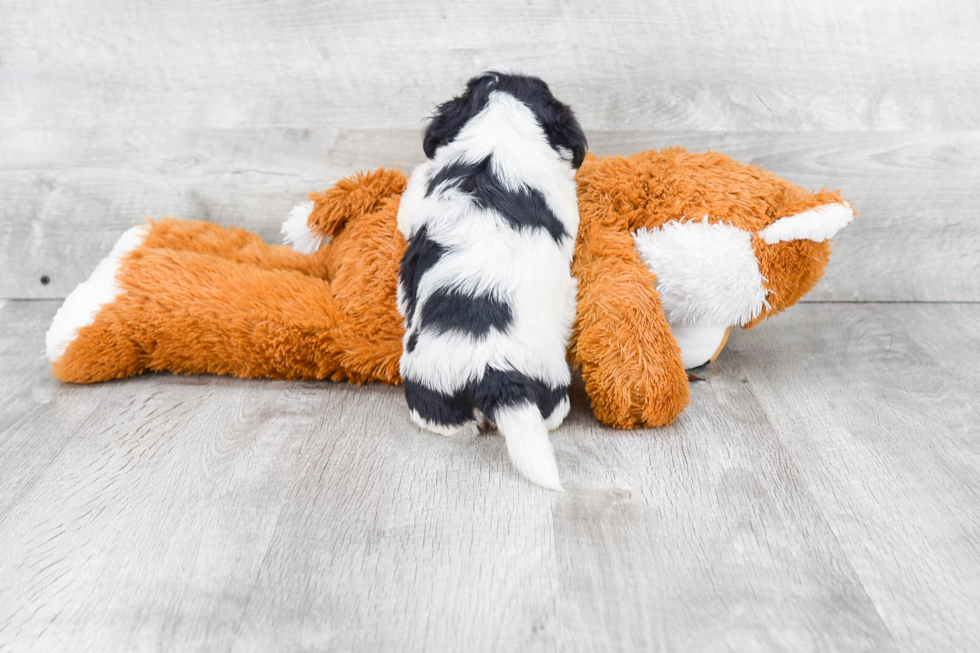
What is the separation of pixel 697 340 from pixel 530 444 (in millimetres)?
465

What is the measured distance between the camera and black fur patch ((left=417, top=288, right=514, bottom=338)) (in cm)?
113

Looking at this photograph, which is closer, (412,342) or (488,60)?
(412,342)

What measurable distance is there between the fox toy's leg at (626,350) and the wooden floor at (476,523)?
4cm

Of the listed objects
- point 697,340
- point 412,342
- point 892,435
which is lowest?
point 892,435

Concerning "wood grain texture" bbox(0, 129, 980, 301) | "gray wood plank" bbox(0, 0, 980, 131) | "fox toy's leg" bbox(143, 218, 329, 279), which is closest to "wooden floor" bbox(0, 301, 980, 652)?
"fox toy's leg" bbox(143, 218, 329, 279)

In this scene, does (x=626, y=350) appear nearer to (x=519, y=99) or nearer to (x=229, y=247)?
(x=519, y=99)

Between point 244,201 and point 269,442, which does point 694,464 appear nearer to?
point 269,442

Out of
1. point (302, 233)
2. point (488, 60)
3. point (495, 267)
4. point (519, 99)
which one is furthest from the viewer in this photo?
point (488, 60)

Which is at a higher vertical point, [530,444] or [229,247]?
[229,247]

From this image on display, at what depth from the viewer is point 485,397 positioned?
1119mm

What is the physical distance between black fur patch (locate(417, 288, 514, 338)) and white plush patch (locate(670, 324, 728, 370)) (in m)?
0.40

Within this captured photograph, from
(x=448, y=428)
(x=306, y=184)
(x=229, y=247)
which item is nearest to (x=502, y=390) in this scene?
(x=448, y=428)

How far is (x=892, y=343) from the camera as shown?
1.64 meters

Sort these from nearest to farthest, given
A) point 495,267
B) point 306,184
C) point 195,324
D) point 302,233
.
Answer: point 495,267 → point 195,324 → point 302,233 → point 306,184
